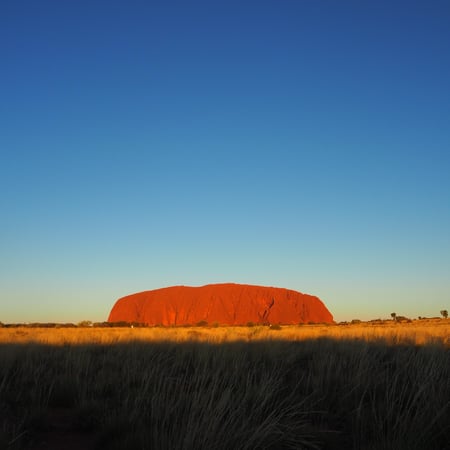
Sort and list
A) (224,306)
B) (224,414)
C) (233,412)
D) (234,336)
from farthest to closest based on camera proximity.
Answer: (224,306) < (234,336) < (233,412) < (224,414)

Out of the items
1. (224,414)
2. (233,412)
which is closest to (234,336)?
(233,412)

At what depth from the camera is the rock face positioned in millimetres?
88875

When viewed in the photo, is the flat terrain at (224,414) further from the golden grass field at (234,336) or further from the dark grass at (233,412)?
the golden grass field at (234,336)

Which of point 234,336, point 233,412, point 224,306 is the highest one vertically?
point 224,306

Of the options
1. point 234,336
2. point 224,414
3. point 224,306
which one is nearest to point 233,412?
point 224,414

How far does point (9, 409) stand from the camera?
4.82 metres

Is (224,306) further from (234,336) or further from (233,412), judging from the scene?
(233,412)

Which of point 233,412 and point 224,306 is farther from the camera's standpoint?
point 224,306

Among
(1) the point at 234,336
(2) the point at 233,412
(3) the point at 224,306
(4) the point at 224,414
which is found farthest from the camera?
(3) the point at 224,306

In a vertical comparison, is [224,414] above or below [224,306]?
below

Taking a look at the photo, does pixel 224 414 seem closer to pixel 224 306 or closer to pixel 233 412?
pixel 233 412

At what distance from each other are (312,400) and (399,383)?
65.1 inches

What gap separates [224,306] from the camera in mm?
89750

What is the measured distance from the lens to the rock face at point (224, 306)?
3499 inches
